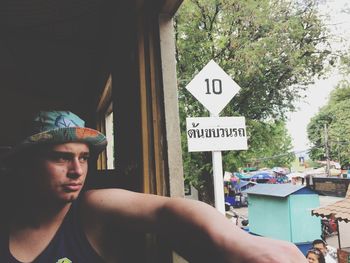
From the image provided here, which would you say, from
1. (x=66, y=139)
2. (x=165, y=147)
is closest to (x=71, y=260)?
(x=66, y=139)

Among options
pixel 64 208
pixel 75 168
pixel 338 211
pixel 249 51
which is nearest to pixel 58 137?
pixel 75 168

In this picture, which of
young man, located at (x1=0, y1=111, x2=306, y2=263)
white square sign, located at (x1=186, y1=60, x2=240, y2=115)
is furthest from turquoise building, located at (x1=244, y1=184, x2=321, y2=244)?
young man, located at (x1=0, y1=111, x2=306, y2=263)

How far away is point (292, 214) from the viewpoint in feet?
33.4

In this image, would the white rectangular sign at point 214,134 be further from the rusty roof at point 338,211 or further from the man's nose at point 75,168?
the rusty roof at point 338,211

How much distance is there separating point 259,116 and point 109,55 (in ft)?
28.2

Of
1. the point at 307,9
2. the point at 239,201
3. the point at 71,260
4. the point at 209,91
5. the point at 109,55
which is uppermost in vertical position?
the point at 307,9

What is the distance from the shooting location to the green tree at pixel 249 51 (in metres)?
10.5

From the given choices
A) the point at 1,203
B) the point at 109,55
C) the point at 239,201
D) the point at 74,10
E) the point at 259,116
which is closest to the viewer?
the point at 1,203

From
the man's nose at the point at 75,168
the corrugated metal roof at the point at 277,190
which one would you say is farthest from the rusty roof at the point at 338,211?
the man's nose at the point at 75,168

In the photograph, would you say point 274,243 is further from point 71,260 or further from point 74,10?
point 74,10

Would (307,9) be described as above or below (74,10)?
above

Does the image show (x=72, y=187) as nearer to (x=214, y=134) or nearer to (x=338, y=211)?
(x=214, y=134)

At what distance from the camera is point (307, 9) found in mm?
11242

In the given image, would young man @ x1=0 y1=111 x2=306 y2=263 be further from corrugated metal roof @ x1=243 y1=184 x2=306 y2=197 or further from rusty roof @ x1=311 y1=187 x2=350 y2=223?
corrugated metal roof @ x1=243 y1=184 x2=306 y2=197
